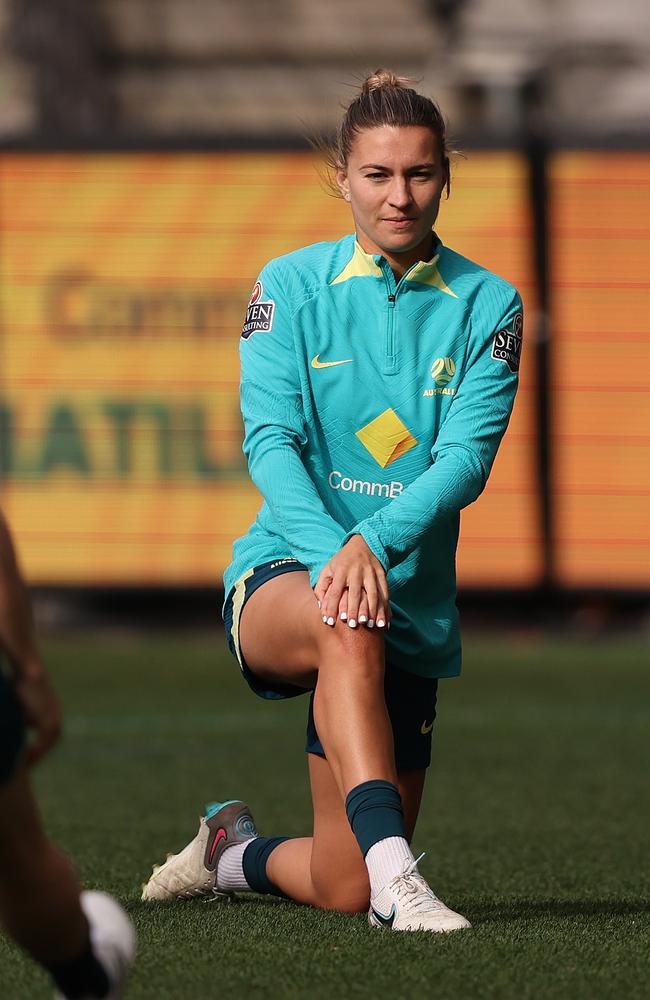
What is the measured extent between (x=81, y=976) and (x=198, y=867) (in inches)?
66.2

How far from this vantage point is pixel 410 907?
3734mm

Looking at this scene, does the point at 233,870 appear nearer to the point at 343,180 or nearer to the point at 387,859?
the point at 387,859

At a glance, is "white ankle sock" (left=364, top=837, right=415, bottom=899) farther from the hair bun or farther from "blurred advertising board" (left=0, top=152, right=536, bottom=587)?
"blurred advertising board" (left=0, top=152, right=536, bottom=587)

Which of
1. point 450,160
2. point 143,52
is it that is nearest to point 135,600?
point 143,52

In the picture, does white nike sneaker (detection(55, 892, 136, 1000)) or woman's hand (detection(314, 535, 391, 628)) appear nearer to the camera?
white nike sneaker (detection(55, 892, 136, 1000))

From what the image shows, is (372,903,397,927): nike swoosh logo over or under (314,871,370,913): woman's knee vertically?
over

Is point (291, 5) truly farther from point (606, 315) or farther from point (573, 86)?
point (606, 315)

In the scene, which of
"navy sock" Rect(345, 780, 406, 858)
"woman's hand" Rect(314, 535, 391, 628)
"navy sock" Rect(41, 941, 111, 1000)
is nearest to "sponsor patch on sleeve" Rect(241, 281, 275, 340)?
"woman's hand" Rect(314, 535, 391, 628)

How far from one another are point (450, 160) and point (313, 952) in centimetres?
179

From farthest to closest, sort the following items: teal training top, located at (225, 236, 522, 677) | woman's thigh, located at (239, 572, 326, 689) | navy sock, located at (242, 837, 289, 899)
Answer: navy sock, located at (242, 837, 289, 899) → teal training top, located at (225, 236, 522, 677) → woman's thigh, located at (239, 572, 326, 689)

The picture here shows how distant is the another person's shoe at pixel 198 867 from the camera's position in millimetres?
4633

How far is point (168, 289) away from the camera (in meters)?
12.4

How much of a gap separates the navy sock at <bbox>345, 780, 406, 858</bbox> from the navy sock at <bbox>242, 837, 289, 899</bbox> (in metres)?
0.81

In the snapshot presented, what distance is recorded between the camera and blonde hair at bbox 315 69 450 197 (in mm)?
4094
